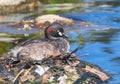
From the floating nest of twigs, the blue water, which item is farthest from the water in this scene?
the floating nest of twigs

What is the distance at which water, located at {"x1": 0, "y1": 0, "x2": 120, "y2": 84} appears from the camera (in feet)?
48.9

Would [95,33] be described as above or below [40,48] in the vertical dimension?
below

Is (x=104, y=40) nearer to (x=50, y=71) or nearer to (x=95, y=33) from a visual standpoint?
(x=95, y=33)

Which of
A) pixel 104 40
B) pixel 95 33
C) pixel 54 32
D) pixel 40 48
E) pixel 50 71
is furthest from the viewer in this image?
pixel 95 33

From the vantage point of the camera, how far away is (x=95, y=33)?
64.7 feet

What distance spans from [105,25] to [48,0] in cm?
993

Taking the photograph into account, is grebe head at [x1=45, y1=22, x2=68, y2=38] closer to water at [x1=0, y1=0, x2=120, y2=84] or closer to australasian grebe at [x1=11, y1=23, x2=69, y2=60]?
australasian grebe at [x1=11, y1=23, x2=69, y2=60]

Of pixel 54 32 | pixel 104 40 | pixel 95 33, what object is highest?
pixel 54 32

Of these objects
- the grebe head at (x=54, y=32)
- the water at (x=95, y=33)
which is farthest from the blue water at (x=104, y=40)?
the grebe head at (x=54, y=32)

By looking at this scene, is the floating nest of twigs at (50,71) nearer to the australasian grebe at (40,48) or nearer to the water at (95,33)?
the australasian grebe at (40,48)

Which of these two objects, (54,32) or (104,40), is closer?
(54,32)

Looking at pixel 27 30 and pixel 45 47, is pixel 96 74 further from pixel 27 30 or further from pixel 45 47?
pixel 27 30

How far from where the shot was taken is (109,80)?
12.4 meters

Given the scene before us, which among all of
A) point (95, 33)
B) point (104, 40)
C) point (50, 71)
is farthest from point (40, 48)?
point (95, 33)
